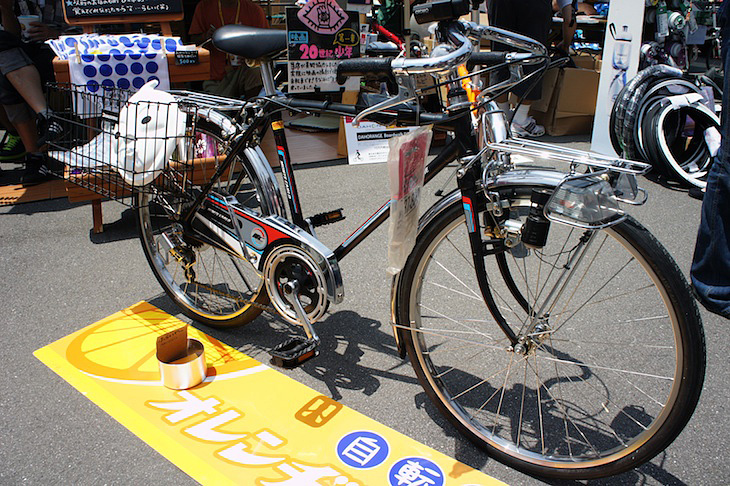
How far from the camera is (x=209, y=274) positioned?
325 centimetres

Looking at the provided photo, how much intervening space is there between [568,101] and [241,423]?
5.11 metres

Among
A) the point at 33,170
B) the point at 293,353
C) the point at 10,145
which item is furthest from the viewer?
the point at 10,145

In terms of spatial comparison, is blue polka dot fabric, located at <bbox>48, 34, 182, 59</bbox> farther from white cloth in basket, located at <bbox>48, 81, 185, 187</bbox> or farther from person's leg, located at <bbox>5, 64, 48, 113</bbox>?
white cloth in basket, located at <bbox>48, 81, 185, 187</bbox>

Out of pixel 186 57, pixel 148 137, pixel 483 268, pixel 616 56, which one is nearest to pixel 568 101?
pixel 616 56

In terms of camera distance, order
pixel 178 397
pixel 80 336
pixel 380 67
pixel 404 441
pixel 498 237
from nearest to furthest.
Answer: pixel 380 67 < pixel 498 237 < pixel 404 441 < pixel 178 397 < pixel 80 336

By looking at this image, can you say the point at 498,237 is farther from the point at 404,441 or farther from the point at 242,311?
the point at 242,311

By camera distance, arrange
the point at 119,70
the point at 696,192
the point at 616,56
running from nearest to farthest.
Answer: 1. the point at 119,70
2. the point at 696,192
3. the point at 616,56

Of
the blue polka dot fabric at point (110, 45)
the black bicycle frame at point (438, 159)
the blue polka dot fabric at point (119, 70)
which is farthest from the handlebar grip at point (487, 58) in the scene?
the blue polka dot fabric at point (110, 45)

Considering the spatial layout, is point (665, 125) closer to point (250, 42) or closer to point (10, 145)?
point (250, 42)

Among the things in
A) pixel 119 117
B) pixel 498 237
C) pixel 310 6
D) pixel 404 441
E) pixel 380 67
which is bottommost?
pixel 404 441

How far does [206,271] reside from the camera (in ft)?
10.3

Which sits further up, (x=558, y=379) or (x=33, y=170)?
(x=33, y=170)

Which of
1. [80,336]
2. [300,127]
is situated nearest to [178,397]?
[80,336]

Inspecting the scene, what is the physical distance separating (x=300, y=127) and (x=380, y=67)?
4.60 metres
